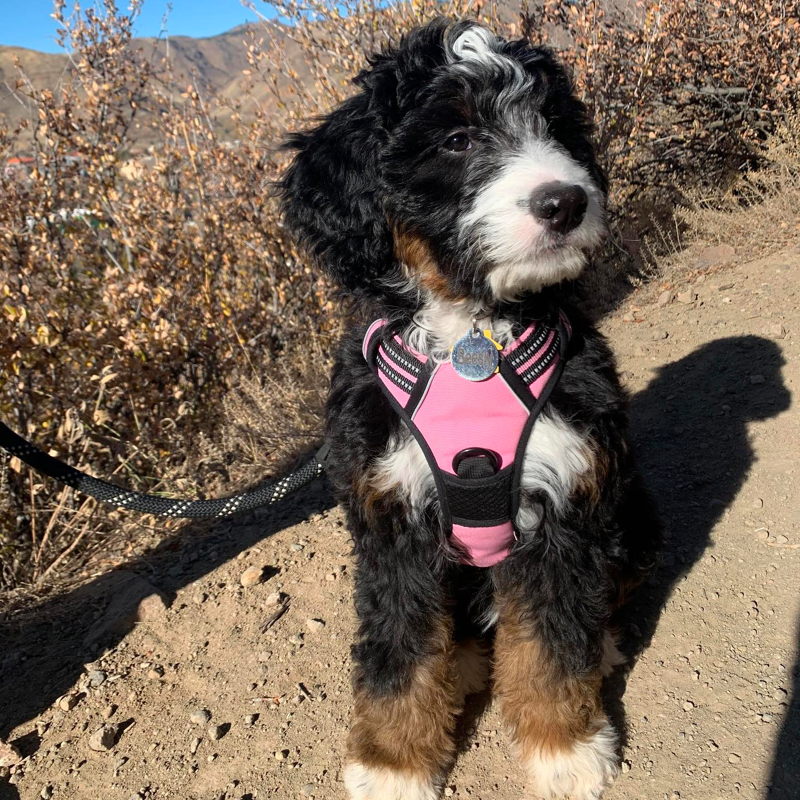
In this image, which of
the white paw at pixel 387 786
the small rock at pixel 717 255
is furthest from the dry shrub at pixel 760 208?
the white paw at pixel 387 786

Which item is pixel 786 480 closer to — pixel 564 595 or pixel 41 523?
pixel 564 595

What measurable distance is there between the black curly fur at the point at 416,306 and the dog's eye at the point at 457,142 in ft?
0.09

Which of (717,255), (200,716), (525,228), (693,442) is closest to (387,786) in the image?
(200,716)

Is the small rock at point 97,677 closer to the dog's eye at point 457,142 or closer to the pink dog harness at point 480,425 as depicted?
the pink dog harness at point 480,425

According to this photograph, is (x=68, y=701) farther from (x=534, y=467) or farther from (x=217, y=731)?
(x=534, y=467)

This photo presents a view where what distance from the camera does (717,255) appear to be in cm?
585

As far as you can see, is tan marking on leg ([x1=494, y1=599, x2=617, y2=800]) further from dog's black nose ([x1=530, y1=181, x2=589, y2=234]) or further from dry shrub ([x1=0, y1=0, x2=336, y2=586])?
dry shrub ([x1=0, y1=0, x2=336, y2=586])

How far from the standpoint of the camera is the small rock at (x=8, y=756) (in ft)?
8.62

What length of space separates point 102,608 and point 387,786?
1.91m

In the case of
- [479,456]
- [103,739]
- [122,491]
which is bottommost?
[103,739]

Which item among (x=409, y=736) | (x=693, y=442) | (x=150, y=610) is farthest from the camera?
(x=693, y=442)

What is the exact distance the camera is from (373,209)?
212 cm

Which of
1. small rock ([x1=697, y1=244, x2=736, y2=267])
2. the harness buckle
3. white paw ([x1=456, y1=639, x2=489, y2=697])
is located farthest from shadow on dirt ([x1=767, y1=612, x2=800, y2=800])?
small rock ([x1=697, y1=244, x2=736, y2=267])

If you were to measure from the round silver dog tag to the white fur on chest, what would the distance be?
0.23 m
